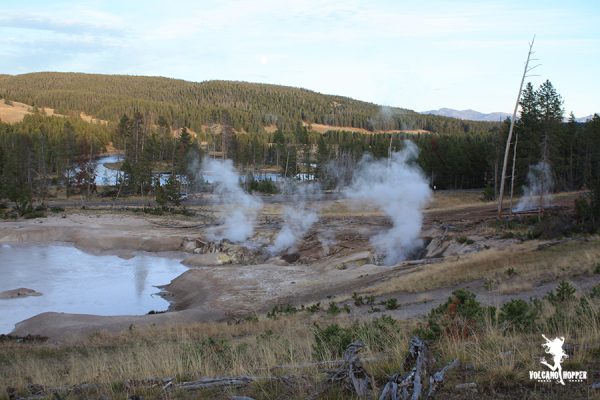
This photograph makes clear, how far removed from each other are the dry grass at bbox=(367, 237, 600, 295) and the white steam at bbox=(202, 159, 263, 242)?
26.0m

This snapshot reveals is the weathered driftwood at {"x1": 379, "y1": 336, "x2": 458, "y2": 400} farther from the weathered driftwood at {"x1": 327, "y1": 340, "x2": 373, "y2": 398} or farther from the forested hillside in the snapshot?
the forested hillside

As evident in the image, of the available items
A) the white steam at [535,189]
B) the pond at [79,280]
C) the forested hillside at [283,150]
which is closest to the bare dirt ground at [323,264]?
the pond at [79,280]

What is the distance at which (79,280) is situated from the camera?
36.9 metres

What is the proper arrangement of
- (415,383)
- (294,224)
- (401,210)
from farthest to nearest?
(294,224)
(401,210)
(415,383)

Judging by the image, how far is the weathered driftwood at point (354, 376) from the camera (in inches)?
211

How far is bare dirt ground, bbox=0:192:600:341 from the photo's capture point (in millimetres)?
21375

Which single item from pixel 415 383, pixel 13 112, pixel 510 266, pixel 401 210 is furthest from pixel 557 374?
pixel 13 112

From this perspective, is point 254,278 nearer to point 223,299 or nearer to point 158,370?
point 223,299

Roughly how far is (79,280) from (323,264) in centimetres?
1765

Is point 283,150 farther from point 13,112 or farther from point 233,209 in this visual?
point 13,112

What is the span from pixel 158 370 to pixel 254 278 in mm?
26762

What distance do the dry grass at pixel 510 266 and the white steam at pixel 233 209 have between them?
1025 inches

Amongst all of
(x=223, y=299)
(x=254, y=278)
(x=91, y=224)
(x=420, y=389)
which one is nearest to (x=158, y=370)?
(x=420, y=389)

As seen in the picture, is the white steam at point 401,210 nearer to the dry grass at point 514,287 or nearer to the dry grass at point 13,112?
the dry grass at point 514,287
